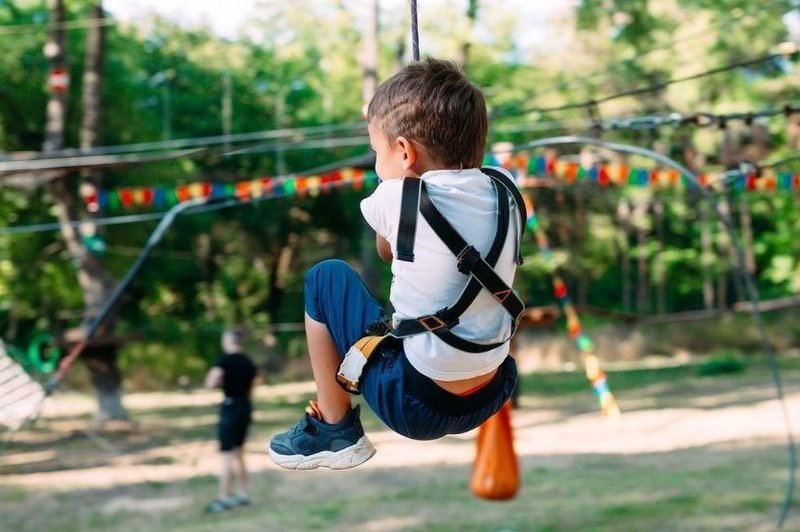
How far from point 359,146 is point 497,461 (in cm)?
1923

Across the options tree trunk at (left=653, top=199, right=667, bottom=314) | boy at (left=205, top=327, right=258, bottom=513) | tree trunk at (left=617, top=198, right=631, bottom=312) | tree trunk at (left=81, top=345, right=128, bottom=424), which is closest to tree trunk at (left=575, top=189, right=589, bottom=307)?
tree trunk at (left=617, top=198, right=631, bottom=312)

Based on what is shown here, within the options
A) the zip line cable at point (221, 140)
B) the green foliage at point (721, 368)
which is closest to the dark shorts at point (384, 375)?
the zip line cable at point (221, 140)

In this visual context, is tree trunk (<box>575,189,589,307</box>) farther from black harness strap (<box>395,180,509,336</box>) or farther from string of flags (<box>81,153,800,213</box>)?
black harness strap (<box>395,180,509,336</box>)

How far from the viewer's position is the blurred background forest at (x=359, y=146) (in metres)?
22.8

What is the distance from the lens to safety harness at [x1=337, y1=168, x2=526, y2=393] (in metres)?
2.70

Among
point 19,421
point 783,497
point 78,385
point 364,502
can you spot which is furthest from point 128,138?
point 19,421

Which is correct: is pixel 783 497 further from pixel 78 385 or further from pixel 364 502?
pixel 78 385

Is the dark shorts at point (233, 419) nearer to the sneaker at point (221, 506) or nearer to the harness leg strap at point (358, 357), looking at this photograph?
the sneaker at point (221, 506)

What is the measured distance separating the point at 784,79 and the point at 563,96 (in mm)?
5991

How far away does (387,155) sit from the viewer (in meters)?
2.75

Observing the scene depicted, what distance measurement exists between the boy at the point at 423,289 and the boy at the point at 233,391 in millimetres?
6438

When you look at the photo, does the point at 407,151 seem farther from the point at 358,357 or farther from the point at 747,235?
the point at 747,235

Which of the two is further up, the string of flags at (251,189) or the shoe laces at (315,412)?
the shoe laces at (315,412)

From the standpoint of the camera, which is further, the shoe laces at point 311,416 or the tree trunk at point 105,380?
the tree trunk at point 105,380
